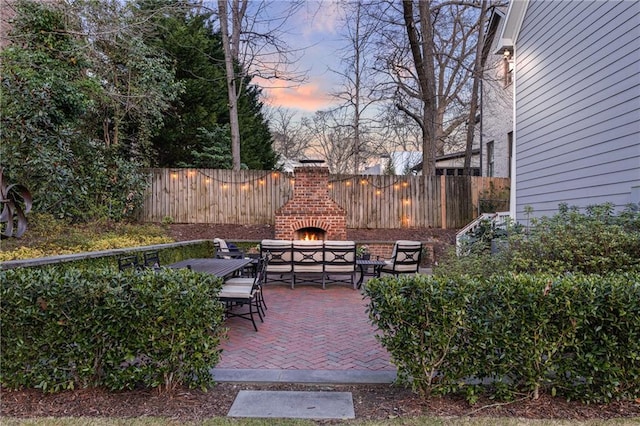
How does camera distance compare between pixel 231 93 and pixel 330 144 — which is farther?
pixel 330 144

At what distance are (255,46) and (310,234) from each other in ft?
26.1

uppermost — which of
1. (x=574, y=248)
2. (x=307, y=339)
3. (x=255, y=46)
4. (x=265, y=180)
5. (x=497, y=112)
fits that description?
(x=255, y=46)

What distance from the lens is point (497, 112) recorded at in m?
13.8

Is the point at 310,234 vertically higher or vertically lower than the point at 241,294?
higher

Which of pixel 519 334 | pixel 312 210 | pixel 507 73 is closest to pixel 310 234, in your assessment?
pixel 312 210

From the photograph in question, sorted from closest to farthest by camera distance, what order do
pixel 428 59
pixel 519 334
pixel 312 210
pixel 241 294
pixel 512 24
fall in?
pixel 519 334 → pixel 241 294 → pixel 512 24 → pixel 312 210 → pixel 428 59

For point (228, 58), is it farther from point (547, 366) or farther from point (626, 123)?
point (547, 366)

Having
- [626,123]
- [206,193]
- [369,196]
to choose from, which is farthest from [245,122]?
[626,123]

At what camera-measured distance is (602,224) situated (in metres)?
4.26

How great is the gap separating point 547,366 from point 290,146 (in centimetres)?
2463

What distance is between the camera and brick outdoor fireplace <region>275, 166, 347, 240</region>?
10070mm

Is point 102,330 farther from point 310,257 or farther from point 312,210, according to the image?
point 312,210

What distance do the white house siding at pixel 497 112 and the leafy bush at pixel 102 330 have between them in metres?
12.5

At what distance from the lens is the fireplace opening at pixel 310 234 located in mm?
10305
